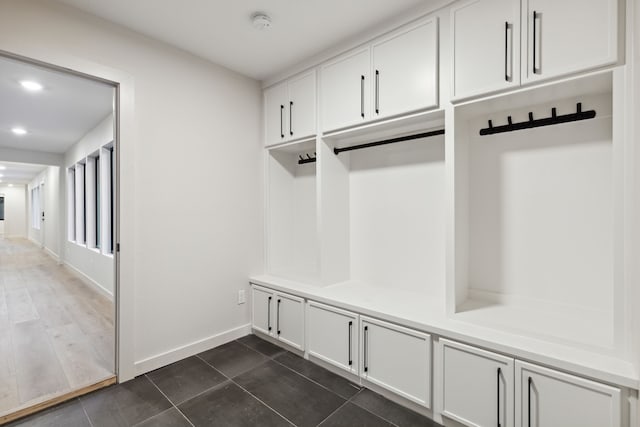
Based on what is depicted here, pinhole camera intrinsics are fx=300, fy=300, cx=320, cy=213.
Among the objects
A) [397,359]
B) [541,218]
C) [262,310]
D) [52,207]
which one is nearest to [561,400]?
[397,359]

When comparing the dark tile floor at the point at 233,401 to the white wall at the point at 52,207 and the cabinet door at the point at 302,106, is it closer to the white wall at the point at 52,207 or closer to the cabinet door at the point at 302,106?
the cabinet door at the point at 302,106

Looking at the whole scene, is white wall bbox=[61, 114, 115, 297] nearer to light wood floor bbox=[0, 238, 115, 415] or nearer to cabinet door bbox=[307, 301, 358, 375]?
light wood floor bbox=[0, 238, 115, 415]

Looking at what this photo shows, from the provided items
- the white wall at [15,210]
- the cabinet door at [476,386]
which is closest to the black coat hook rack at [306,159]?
the cabinet door at [476,386]

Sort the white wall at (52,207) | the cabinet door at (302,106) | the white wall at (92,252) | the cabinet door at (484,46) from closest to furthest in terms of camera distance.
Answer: the cabinet door at (484,46) → the cabinet door at (302,106) → the white wall at (92,252) → the white wall at (52,207)

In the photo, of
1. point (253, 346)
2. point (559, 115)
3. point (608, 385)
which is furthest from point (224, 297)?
point (559, 115)

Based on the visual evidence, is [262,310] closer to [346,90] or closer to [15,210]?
[346,90]

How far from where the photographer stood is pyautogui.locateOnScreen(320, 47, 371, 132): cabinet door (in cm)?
230

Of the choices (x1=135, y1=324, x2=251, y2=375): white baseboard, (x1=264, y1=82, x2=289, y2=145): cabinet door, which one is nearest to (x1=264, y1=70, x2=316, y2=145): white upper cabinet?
(x1=264, y1=82, x2=289, y2=145): cabinet door

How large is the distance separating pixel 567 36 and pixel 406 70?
2.82ft

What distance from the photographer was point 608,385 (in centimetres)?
129

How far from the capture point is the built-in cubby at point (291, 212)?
316 centimetres

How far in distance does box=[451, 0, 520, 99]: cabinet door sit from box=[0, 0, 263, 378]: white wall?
2003 millimetres

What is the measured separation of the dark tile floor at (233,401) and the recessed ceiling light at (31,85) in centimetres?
318

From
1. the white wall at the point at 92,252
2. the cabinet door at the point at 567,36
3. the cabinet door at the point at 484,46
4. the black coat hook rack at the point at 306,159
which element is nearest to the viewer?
the cabinet door at the point at 567,36
